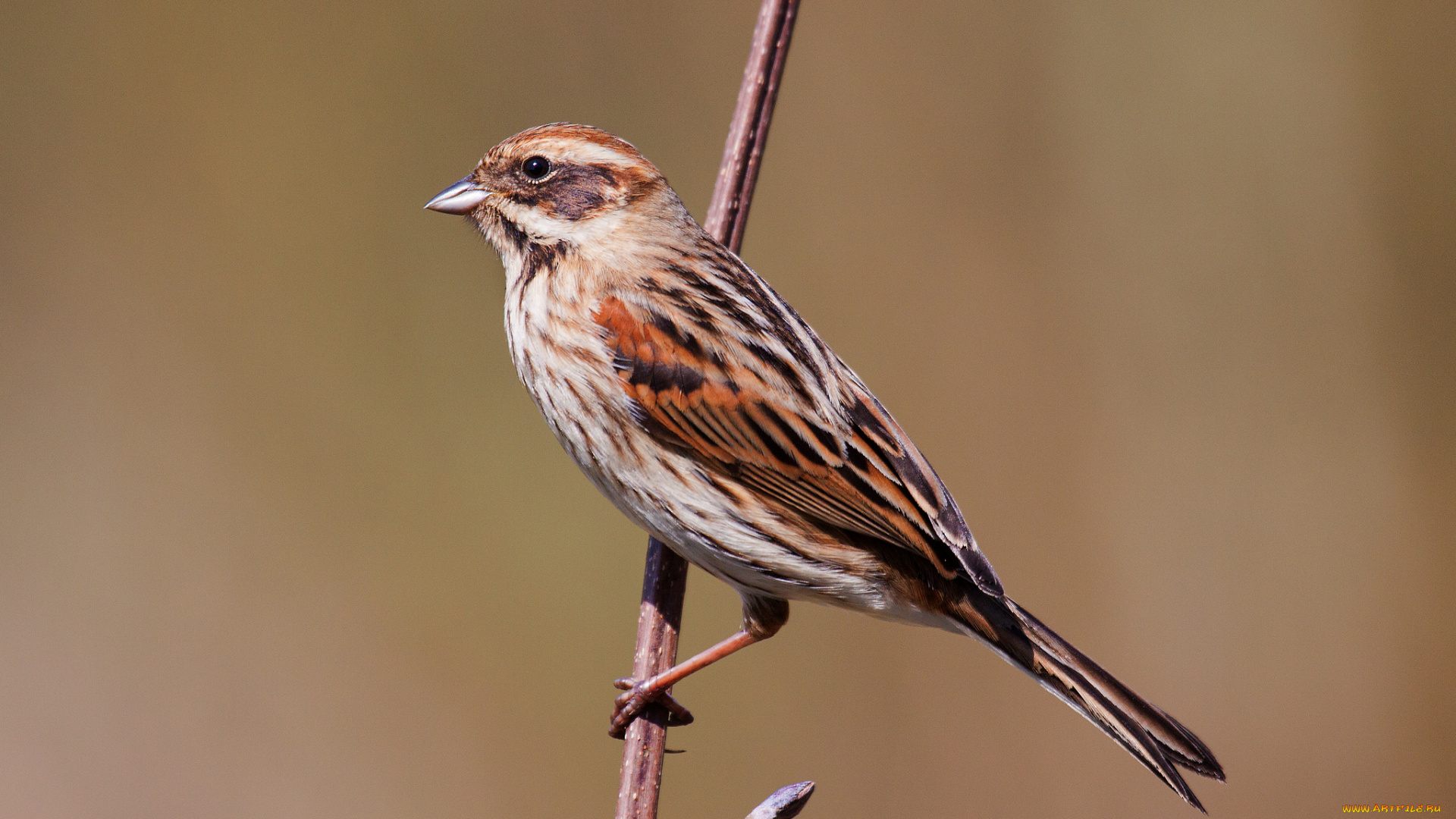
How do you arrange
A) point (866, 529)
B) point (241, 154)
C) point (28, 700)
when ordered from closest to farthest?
point (866, 529) < point (28, 700) < point (241, 154)

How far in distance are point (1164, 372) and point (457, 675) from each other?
3.49 metres

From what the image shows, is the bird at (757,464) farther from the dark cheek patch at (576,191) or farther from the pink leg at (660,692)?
the dark cheek patch at (576,191)

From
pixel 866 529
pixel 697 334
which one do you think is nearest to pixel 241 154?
pixel 697 334

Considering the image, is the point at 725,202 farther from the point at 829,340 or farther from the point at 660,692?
the point at 829,340

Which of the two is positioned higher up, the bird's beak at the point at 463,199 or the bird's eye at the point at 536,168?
the bird's eye at the point at 536,168

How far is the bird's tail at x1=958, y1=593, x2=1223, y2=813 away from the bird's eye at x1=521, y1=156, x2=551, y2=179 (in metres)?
1.59

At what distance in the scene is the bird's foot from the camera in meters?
2.82

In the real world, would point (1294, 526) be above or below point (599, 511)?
below

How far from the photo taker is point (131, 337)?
5.08 m

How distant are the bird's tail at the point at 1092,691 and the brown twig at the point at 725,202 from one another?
75 centimetres

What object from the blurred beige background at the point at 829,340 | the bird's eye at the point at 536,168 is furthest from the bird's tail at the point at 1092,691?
the blurred beige background at the point at 829,340

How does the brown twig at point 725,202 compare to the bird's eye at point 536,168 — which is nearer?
the brown twig at point 725,202

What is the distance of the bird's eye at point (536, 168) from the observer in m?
3.06

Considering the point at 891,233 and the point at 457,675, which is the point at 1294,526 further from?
the point at 457,675
